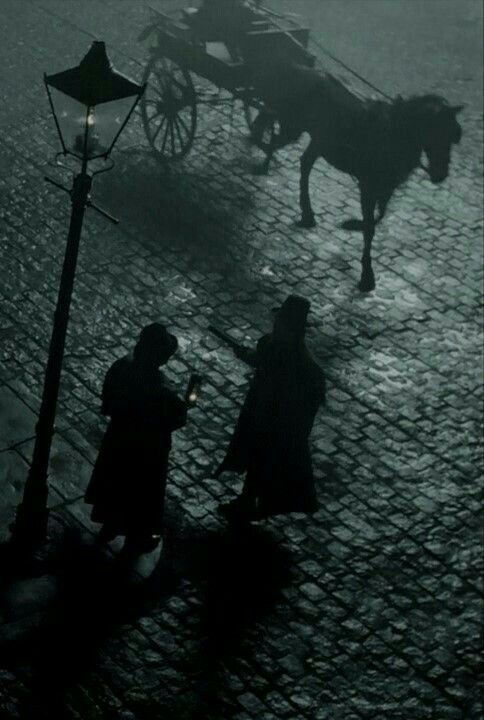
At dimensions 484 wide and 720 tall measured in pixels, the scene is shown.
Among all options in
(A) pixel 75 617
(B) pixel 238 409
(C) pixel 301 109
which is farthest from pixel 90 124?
(C) pixel 301 109

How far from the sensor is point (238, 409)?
10.9 m

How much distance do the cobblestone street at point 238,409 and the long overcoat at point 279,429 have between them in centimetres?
49

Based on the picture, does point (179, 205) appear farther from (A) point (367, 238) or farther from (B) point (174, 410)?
(B) point (174, 410)

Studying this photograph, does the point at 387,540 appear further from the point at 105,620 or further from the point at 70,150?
the point at 70,150

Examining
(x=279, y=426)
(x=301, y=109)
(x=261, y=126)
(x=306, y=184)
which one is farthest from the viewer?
(x=261, y=126)

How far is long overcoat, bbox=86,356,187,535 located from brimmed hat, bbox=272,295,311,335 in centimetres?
96

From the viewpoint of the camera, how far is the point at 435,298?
13312 millimetres

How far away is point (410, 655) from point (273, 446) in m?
1.77

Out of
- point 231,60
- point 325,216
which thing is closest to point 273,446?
point 325,216

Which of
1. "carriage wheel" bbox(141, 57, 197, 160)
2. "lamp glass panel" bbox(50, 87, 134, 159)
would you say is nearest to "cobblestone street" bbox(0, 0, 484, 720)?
"carriage wheel" bbox(141, 57, 197, 160)

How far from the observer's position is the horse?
13297 mm

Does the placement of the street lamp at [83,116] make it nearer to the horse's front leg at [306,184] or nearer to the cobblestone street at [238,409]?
the cobblestone street at [238,409]

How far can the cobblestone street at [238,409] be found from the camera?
27.1ft

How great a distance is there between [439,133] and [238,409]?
4415 mm
